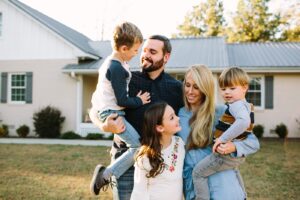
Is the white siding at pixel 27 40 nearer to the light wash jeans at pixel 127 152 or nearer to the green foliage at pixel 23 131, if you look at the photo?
the green foliage at pixel 23 131

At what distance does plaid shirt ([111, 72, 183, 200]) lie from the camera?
3.07 m

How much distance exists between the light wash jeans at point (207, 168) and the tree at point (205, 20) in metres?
31.3

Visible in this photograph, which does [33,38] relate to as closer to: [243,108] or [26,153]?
[26,153]

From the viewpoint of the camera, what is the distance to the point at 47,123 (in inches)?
629

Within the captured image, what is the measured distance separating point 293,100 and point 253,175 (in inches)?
356

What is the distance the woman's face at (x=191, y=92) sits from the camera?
285 centimetres

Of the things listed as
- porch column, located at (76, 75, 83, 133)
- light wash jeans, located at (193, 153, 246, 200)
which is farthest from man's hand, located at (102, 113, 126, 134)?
porch column, located at (76, 75, 83, 133)

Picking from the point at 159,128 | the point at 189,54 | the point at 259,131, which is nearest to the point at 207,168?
the point at 159,128

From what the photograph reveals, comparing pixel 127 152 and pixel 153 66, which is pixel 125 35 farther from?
pixel 127 152

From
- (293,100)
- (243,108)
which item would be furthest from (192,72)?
(293,100)

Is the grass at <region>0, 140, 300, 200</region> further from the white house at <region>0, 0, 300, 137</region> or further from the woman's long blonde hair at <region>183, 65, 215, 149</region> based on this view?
the white house at <region>0, 0, 300, 137</region>

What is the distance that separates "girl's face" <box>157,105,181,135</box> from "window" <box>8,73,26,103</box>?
51.4 ft

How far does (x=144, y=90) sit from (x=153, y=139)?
57cm

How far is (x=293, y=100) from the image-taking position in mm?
15945
